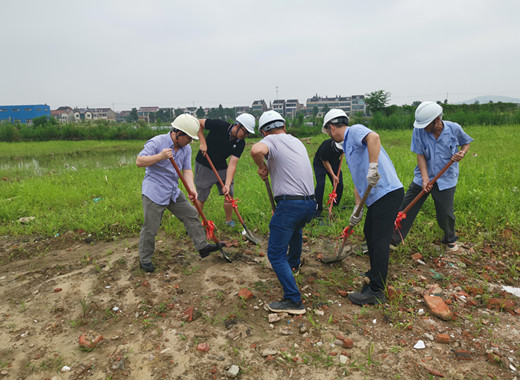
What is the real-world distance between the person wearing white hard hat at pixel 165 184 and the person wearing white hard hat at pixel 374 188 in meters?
1.45

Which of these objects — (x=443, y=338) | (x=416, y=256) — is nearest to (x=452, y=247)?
(x=416, y=256)

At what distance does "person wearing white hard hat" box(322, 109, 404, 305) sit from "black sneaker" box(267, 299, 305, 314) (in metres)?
0.50

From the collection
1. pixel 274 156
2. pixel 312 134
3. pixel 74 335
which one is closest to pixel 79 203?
pixel 74 335

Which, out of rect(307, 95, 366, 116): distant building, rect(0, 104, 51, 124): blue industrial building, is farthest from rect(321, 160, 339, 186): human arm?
rect(307, 95, 366, 116): distant building

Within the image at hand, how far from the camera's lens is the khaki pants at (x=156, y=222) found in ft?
10.9

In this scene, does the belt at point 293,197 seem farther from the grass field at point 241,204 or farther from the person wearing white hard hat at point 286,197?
the grass field at point 241,204

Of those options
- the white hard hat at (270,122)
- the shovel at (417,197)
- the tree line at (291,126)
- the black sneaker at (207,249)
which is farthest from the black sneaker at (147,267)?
the tree line at (291,126)

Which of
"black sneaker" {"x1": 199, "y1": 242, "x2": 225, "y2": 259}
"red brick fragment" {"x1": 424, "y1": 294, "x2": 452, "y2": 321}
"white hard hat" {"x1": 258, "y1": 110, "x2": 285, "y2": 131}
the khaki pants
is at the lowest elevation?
"red brick fragment" {"x1": 424, "y1": 294, "x2": 452, "y2": 321}

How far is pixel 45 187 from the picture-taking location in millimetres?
6605

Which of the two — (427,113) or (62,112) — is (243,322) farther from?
(62,112)

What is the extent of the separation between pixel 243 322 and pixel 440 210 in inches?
96.8

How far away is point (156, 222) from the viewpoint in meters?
3.36

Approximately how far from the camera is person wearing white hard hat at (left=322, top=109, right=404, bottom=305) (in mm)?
2566

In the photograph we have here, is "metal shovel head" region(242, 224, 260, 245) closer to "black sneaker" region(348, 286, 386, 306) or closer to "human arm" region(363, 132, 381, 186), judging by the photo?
"black sneaker" region(348, 286, 386, 306)
